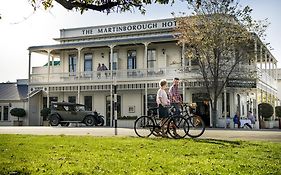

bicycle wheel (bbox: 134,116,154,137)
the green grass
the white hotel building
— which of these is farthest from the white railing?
the green grass

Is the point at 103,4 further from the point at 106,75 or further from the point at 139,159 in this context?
the point at 106,75

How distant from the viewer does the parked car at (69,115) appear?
3039cm

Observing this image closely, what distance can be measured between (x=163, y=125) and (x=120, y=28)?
27145 millimetres

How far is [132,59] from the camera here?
122 ft

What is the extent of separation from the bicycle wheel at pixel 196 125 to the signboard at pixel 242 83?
1765 centimetres

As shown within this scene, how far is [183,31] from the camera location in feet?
96.4

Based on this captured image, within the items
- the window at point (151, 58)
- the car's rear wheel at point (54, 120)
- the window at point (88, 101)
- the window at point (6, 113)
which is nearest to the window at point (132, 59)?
the window at point (151, 58)

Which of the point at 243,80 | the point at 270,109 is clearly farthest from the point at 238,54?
the point at 270,109

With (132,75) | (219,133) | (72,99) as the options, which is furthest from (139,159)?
(72,99)

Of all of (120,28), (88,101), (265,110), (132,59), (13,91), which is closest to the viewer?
(265,110)

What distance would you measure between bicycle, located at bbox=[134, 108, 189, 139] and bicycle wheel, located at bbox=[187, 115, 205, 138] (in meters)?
Result: 0.16

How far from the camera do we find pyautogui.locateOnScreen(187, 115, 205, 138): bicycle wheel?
40.1 ft

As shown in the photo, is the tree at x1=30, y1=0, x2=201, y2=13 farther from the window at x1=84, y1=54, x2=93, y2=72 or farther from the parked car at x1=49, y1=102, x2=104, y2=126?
the window at x1=84, y1=54, x2=93, y2=72

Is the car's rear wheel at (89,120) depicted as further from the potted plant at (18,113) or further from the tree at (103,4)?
the tree at (103,4)
